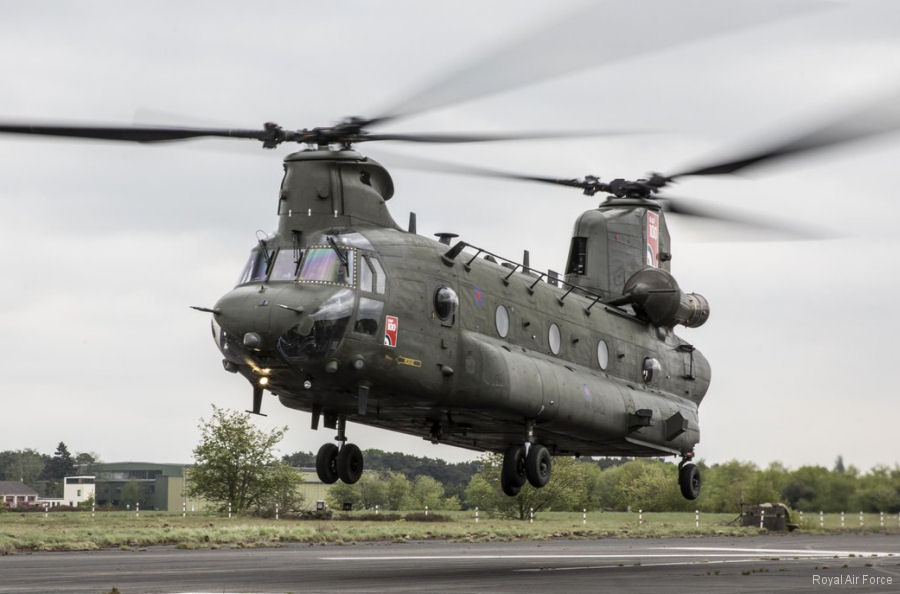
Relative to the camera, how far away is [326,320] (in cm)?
2062

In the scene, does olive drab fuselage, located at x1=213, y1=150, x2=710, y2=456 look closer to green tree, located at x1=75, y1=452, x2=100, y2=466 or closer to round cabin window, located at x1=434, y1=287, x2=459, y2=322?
round cabin window, located at x1=434, y1=287, x2=459, y2=322

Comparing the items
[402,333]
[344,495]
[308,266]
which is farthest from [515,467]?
[344,495]

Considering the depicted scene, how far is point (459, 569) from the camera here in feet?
87.9

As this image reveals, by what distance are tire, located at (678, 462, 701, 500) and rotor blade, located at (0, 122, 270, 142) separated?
15.7 metres

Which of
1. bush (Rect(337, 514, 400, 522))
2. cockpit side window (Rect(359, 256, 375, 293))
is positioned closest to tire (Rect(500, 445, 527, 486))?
cockpit side window (Rect(359, 256, 375, 293))

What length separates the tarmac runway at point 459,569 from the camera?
67.6ft

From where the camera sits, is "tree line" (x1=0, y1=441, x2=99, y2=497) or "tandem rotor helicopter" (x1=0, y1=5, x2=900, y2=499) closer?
"tandem rotor helicopter" (x1=0, y1=5, x2=900, y2=499)

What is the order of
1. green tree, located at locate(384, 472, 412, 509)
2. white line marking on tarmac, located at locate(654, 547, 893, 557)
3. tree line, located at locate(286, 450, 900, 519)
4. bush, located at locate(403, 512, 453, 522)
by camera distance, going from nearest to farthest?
white line marking on tarmac, located at locate(654, 547, 893, 557) < tree line, located at locate(286, 450, 900, 519) < bush, located at locate(403, 512, 453, 522) < green tree, located at locate(384, 472, 412, 509)

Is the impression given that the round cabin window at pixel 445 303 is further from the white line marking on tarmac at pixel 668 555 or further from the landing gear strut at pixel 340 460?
the white line marking on tarmac at pixel 668 555

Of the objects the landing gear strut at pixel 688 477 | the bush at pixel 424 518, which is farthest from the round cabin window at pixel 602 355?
the bush at pixel 424 518

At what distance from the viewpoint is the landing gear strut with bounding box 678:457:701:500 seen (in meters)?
31.5

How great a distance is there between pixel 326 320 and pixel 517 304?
621 centimetres

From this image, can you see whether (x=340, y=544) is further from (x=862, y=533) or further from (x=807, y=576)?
(x=862, y=533)

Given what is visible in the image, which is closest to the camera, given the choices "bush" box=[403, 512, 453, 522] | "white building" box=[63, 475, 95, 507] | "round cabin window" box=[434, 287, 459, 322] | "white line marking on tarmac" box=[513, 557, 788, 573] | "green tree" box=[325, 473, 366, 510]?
"round cabin window" box=[434, 287, 459, 322]
